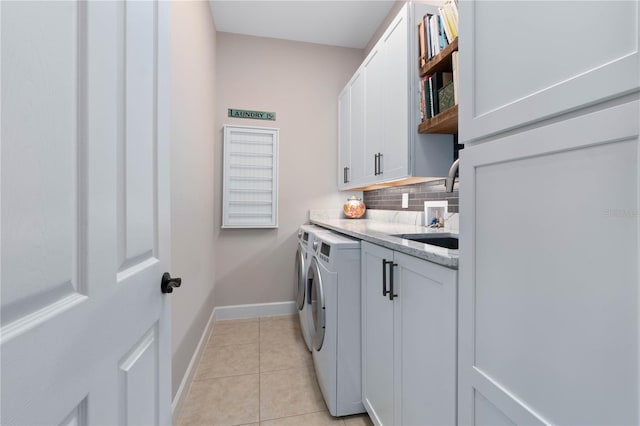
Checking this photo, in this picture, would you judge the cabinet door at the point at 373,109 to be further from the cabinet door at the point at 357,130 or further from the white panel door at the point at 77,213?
the white panel door at the point at 77,213

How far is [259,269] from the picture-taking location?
9.53 ft

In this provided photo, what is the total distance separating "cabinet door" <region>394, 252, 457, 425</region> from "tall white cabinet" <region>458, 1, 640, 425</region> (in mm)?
46

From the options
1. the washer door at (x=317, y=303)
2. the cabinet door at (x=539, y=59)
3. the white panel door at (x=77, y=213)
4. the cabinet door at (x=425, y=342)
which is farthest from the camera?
the washer door at (x=317, y=303)

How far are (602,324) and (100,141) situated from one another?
3.05 ft

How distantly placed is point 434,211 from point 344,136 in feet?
4.37

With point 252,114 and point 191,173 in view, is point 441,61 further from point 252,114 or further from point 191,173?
point 252,114

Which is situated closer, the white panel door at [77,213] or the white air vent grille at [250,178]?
the white panel door at [77,213]

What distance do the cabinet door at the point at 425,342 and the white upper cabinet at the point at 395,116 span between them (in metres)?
0.83

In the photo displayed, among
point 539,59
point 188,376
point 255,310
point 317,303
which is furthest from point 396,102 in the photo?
point 255,310

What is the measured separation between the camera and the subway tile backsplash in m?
1.76

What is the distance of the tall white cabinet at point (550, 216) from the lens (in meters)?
0.43

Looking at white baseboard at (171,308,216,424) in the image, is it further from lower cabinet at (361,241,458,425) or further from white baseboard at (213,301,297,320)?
lower cabinet at (361,241,458,425)

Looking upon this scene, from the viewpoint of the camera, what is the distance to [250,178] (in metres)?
2.86

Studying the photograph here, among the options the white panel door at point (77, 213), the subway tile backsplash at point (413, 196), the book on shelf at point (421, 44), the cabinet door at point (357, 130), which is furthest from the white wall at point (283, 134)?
the white panel door at point (77, 213)
